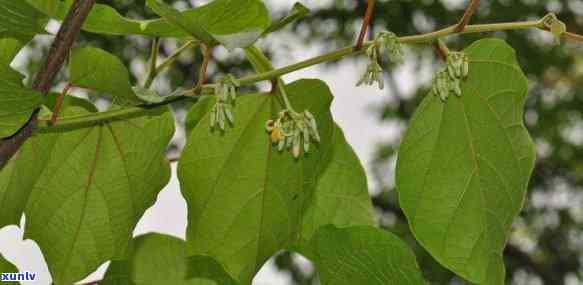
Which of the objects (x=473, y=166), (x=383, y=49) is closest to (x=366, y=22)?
(x=383, y=49)

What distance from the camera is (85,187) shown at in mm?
1015

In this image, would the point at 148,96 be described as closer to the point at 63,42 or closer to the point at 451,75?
the point at 63,42

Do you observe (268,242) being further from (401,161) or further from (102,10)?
(102,10)

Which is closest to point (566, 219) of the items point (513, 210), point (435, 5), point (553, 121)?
point (553, 121)

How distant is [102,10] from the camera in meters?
0.81

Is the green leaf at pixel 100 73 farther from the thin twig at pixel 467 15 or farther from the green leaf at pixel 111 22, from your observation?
the thin twig at pixel 467 15

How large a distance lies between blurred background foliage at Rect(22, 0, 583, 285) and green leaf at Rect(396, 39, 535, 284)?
2.44 meters

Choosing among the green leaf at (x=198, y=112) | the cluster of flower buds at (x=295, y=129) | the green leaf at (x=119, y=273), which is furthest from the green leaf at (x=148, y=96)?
the green leaf at (x=119, y=273)

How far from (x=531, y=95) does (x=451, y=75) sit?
4648mm

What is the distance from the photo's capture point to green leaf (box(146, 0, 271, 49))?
72 centimetres

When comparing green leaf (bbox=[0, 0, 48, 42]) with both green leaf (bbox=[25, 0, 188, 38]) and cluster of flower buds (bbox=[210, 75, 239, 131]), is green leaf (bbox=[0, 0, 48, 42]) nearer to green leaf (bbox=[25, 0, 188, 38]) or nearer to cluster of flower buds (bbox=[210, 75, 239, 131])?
green leaf (bbox=[25, 0, 188, 38])

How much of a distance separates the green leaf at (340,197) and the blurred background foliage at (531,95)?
2309 millimetres

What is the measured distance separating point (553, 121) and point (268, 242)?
4567 millimetres

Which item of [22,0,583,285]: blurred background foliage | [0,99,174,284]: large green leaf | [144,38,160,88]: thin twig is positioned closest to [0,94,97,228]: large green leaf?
[0,99,174,284]: large green leaf
